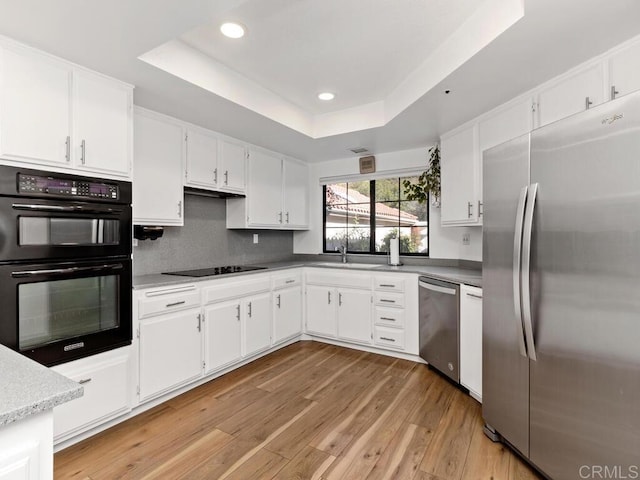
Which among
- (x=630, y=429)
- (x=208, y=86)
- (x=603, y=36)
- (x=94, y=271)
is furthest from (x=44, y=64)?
(x=630, y=429)

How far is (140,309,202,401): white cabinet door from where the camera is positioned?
96.3 inches

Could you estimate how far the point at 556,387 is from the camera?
1621 millimetres

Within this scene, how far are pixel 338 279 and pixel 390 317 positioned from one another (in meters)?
0.71

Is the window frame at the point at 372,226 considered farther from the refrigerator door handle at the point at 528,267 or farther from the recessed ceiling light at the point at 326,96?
the refrigerator door handle at the point at 528,267

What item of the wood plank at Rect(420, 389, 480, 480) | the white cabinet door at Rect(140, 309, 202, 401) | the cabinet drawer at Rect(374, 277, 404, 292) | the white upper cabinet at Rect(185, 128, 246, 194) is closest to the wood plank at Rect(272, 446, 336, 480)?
the wood plank at Rect(420, 389, 480, 480)

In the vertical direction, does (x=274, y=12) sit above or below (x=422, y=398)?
above

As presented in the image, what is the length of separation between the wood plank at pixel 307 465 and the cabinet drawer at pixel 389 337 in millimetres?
1707

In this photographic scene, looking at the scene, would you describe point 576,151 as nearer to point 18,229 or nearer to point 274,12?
point 274,12

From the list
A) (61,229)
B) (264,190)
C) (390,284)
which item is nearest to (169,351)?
(61,229)

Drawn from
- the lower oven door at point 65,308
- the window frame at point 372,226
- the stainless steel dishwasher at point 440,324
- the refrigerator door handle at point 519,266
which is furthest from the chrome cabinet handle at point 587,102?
the lower oven door at point 65,308

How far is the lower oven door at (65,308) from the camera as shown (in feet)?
5.96

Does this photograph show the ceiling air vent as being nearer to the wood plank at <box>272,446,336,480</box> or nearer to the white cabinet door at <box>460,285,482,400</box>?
the white cabinet door at <box>460,285,482,400</box>

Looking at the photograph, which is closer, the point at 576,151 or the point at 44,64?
the point at 576,151

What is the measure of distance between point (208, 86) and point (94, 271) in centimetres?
145
